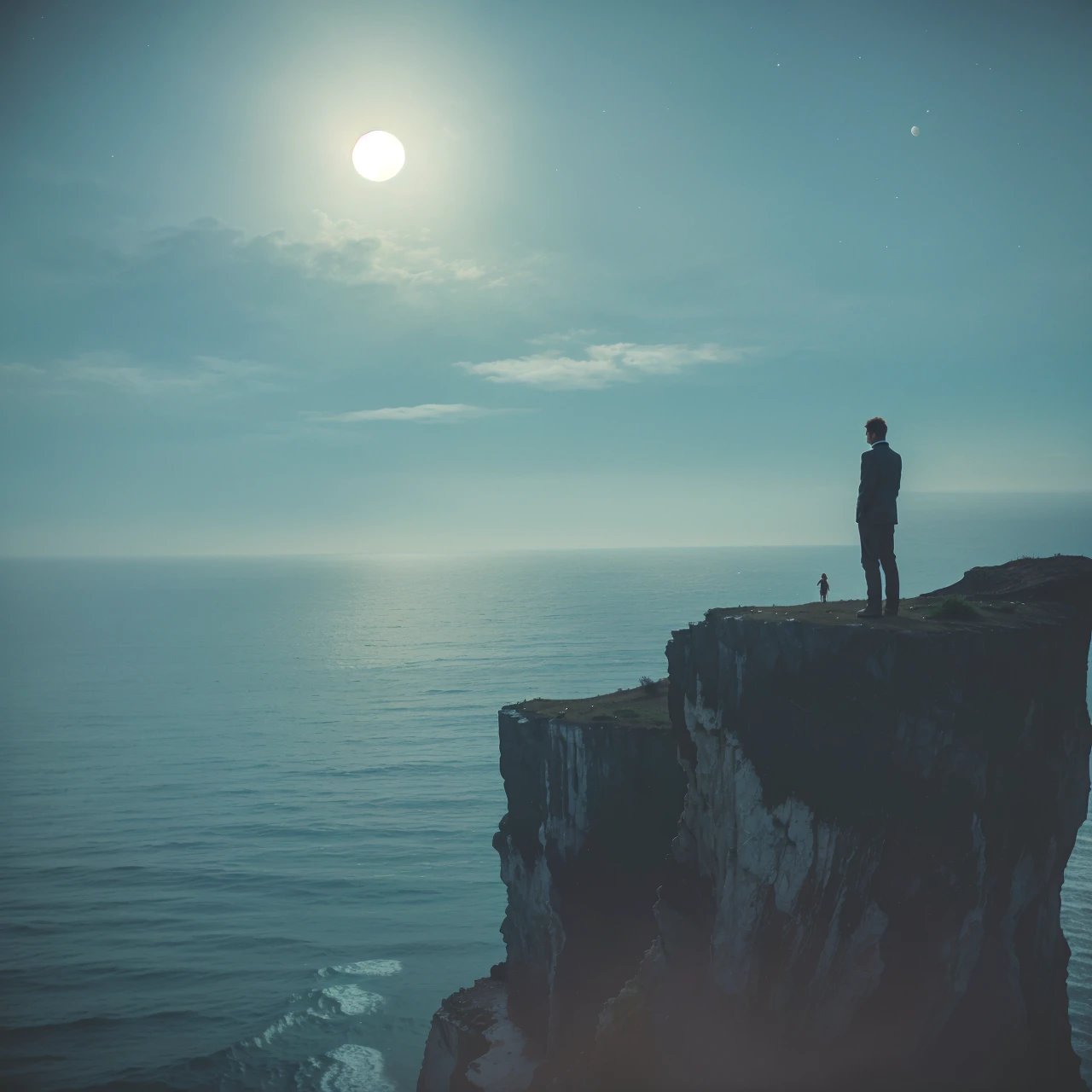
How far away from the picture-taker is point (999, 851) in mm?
15922

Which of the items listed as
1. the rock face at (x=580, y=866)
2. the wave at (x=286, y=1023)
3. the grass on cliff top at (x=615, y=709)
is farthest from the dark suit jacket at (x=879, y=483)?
the wave at (x=286, y=1023)

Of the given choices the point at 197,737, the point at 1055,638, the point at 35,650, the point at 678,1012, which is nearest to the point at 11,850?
the point at 197,737

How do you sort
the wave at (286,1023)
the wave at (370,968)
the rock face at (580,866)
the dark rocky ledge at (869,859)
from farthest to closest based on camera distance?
1. the wave at (370,968)
2. the wave at (286,1023)
3. the rock face at (580,866)
4. the dark rocky ledge at (869,859)

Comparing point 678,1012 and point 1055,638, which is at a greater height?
point 1055,638

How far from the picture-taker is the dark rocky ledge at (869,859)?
15.5 m

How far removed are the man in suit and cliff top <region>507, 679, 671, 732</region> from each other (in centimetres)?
1108

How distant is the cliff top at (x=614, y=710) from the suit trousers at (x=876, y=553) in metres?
10.9

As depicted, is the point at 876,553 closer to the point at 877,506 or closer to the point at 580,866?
the point at 877,506

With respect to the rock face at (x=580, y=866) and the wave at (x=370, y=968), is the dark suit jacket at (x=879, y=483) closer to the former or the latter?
the rock face at (x=580, y=866)

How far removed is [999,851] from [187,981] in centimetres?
4577

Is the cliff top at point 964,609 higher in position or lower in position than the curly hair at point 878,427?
lower

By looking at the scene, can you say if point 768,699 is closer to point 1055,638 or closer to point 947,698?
point 947,698

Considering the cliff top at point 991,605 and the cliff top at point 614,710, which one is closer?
the cliff top at point 991,605

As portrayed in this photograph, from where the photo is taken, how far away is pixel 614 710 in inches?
1150
